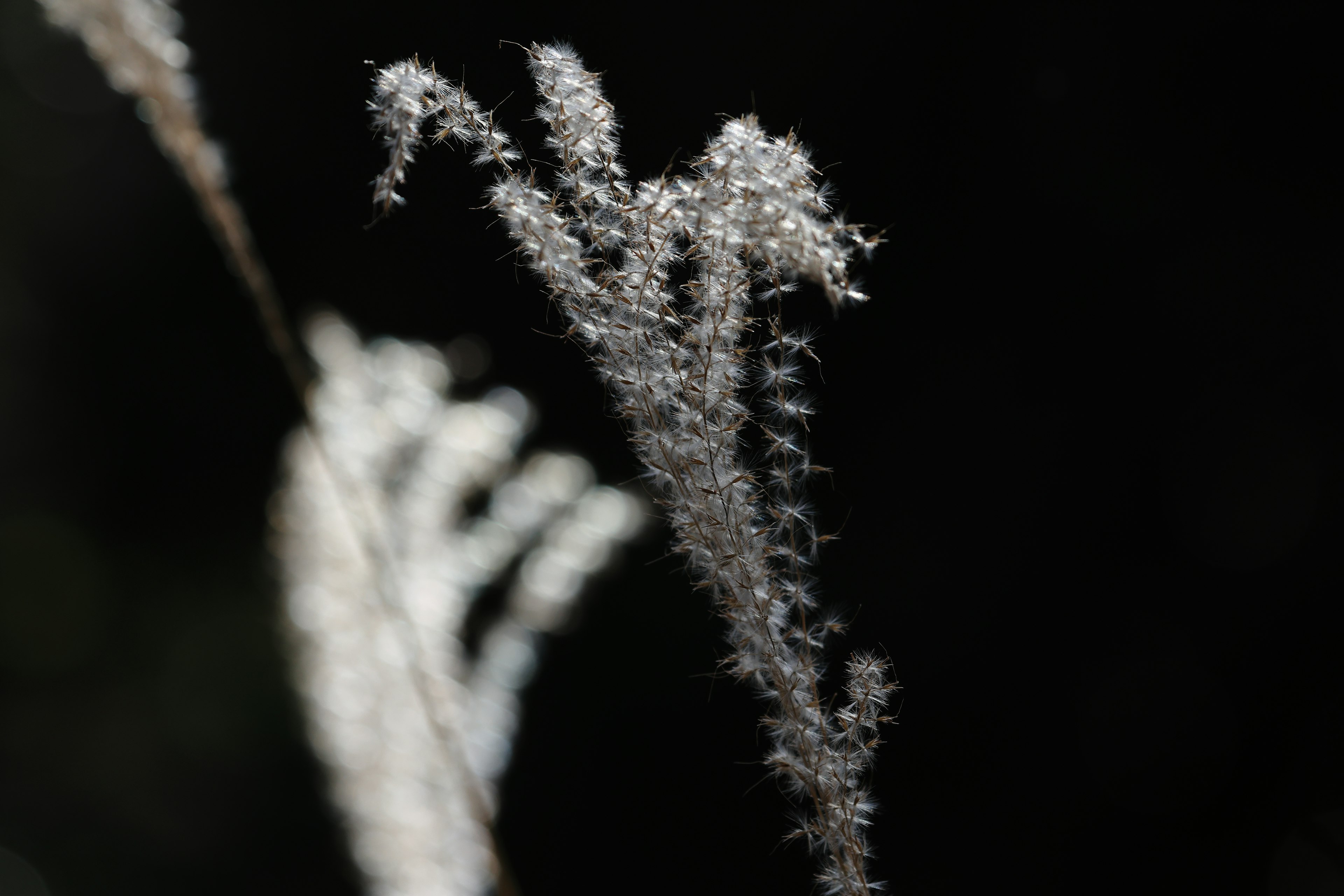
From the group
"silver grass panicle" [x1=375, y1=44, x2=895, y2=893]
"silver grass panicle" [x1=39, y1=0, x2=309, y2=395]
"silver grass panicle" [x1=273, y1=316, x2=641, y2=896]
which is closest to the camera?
"silver grass panicle" [x1=375, y1=44, x2=895, y2=893]

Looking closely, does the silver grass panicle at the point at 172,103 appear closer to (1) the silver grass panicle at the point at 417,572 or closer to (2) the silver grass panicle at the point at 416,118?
(2) the silver grass panicle at the point at 416,118

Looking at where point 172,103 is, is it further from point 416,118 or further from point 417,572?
point 417,572

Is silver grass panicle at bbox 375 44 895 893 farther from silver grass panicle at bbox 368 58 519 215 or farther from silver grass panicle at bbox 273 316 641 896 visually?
silver grass panicle at bbox 273 316 641 896

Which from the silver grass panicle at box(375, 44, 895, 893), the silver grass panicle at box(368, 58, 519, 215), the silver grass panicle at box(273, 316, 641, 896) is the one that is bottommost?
the silver grass panicle at box(375, 44, 895, 893)

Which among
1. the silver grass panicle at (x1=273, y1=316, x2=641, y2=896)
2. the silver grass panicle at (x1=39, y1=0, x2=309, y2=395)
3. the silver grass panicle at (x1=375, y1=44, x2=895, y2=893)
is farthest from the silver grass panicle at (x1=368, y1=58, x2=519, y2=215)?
the silver grass panicle at (x1=273, y1=316, x2=641, y2=896)

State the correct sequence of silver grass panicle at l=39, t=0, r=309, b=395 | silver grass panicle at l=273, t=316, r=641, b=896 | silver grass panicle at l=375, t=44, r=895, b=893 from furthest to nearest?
silver grass panicle at l=273, t=316, r=641, b=896 → silver grass panicle at l=39, t=0, r=309, b=395 → silver grass panicle at l=375, t=44, r=895, b=893

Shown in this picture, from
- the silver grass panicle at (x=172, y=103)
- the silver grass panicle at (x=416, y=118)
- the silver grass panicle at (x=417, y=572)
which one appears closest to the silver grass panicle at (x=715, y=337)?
the silver grass panicle at (x=416, y=118)

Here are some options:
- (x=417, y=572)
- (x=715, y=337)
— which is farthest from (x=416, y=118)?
(x=417, y=572)

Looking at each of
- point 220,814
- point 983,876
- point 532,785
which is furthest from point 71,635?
point 983,876
